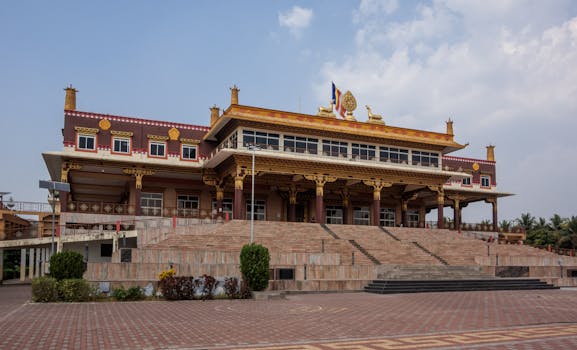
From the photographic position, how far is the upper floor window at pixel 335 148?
134 ft

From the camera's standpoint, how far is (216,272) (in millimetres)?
23531

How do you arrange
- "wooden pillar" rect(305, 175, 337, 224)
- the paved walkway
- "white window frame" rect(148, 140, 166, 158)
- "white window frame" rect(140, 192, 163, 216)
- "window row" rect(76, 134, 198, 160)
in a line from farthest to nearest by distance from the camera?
"white window frame" rect(148, 140, 166, 158) → "white window frame" rect(140, 192, 163, 216) → "wooden pillar" rect(305, 175, 337, 224) → "window row" rect(76, 134, 198, 160) → the paved walkway

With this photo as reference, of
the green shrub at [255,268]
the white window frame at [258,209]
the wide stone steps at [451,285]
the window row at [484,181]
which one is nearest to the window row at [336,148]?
the white window frame at [258,209]

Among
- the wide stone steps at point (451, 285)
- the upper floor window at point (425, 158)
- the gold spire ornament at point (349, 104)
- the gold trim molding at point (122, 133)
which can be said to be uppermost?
the gold spire ornament at point (349, 104)

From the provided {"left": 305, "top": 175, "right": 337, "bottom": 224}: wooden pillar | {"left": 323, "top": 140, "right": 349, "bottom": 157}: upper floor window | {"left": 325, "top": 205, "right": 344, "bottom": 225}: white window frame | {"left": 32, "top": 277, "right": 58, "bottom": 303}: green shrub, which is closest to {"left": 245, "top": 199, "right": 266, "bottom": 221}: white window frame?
{"left": 325, "top": 205, "right": 344, "bottom": 225}: white window frame

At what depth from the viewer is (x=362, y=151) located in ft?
139

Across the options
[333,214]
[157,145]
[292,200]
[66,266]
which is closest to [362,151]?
[292,200]

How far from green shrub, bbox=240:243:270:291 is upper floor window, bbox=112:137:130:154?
21.4 metres

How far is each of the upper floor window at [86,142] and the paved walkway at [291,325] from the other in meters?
20.4

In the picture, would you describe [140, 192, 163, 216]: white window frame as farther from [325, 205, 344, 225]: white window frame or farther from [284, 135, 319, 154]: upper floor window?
[325, 205, 344, 225]: white window frame

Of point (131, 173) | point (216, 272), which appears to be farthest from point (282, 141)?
point (216, 272)

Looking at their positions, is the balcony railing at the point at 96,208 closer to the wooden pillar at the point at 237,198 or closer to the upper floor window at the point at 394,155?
the wooden pillar at the point at 237,198

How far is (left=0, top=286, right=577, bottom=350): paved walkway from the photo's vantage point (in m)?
11.0

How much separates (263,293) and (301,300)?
163cm
